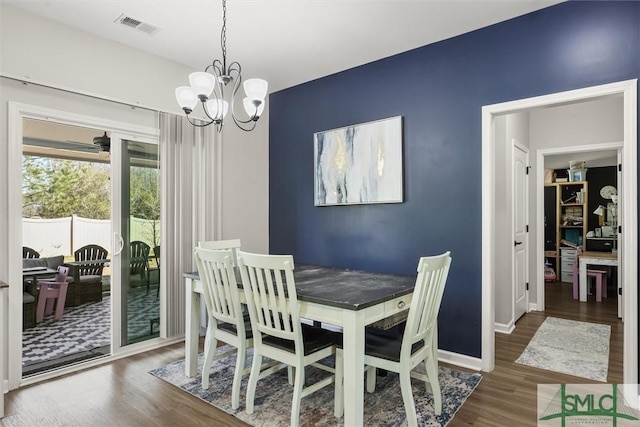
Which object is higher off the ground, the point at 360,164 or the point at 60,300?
the point at 360,164

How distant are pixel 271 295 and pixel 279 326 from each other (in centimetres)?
20

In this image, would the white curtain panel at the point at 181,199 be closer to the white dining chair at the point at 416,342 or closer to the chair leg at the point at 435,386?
the white dining chair at the point at 416,342

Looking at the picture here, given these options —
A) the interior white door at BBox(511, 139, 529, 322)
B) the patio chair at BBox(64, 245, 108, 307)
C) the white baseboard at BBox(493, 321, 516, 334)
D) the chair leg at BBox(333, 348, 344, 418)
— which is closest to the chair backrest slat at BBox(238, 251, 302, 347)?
the chair leg at BBox(333, 348, 344, 418)

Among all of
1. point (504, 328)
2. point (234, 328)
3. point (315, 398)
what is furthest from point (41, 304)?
point (504, 328)

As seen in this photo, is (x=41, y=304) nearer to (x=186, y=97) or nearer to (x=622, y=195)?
(x=186, y=97)

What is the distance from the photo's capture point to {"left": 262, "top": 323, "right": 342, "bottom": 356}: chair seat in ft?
7.30

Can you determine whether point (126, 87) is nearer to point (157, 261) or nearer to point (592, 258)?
point (157, 261)

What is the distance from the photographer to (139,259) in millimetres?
3510

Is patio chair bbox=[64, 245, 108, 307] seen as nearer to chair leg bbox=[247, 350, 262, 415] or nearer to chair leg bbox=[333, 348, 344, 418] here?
chair leg bbox=[247, 350, 262, 415]

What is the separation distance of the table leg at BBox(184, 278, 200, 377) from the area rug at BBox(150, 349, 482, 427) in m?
0.09

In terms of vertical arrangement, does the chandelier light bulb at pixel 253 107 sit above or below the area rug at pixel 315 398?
above

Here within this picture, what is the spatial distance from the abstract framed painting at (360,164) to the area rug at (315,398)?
1595 millimetres

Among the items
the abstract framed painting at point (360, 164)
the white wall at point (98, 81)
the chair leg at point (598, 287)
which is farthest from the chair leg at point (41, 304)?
the chair leg at point (598, 287)

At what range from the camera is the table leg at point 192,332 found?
112 inches
